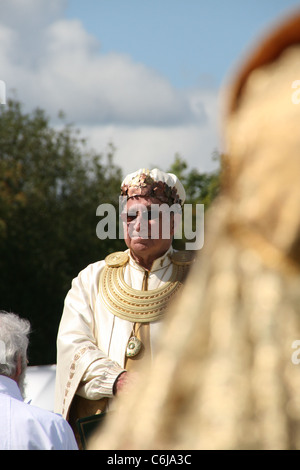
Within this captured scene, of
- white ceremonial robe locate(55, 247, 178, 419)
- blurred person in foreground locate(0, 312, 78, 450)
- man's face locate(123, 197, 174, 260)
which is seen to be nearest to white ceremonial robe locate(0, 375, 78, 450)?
blurred person in foreground locate(0, 312, 78, 450)

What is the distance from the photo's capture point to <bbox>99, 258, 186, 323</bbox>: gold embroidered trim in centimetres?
370

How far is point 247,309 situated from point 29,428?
165 centimetres

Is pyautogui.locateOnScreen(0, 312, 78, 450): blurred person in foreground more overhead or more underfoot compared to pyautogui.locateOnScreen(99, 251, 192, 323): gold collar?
more underfoot

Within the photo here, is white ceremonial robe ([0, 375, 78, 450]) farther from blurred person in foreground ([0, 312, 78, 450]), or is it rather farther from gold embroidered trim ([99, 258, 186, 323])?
gold embroidered trim ([99, 258, 186, 323])

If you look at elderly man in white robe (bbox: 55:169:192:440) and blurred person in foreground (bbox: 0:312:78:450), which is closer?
blurred person in foreground (bbox: 0:312:78:450)

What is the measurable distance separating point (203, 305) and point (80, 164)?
77.7ft

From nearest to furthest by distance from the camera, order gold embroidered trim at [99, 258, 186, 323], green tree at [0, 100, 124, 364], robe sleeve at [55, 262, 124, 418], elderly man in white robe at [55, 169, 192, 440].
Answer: robe sleeve at [55, 262, 124, 418] < elderly man in white robe at [55, 169, 192, 440] < gold embroidered trim at [99, 258, 186, 323] < green tree at [0, 100, 124, 364]

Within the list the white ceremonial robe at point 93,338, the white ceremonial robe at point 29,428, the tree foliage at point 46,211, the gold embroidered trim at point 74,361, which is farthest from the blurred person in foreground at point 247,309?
the tree foliage at point 46,211

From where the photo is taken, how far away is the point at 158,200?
148 inches

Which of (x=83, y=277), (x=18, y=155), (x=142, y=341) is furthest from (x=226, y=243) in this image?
(x=18, y=155)

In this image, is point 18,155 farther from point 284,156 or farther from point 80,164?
point 284,156

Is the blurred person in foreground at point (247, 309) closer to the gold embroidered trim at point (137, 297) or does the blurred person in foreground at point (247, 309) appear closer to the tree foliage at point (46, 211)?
the gold embroidered trim at point (137, 297)

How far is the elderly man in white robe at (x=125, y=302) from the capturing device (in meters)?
3.56

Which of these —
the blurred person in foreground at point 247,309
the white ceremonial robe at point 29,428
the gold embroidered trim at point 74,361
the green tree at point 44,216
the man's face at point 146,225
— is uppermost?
Answer: the green tree at point 44,216
